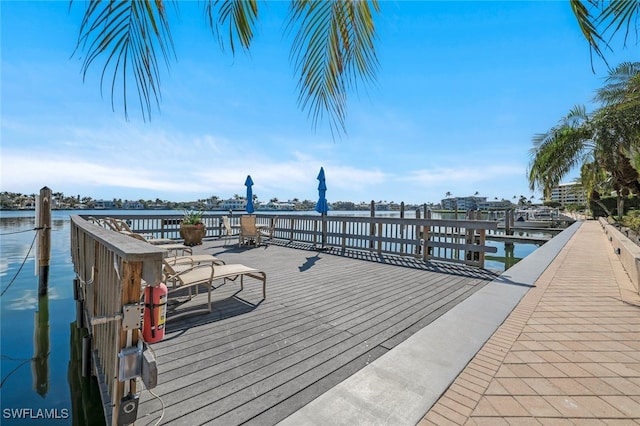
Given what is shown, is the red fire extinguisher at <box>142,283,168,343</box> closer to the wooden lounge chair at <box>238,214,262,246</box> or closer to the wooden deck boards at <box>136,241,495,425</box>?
the wooden deck boards at <box>136,241,495,425</box>

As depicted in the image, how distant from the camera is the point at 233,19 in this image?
1.06 m

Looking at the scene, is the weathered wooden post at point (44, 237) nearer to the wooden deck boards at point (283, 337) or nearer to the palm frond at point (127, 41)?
the wooden deck boards at point (283, 337)

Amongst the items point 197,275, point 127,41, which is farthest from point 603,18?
point 197,275

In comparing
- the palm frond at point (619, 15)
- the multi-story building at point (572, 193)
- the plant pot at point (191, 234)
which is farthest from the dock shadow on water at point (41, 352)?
the multi-story building at point (572, 193)

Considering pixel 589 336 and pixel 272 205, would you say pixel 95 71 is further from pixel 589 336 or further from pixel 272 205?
pixel 272 205

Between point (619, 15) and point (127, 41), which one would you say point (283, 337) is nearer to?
point (127, 41)

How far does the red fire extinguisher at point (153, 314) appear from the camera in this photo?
1.67m

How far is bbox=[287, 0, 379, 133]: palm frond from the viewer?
1.06 m

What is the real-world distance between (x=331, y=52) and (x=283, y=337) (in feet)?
8.25

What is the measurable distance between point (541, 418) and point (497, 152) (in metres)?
20.5

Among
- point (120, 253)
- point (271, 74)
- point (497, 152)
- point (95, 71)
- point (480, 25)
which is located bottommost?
point (120, 253)

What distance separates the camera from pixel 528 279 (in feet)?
15.9

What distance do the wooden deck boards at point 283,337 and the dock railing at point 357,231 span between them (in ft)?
3.62

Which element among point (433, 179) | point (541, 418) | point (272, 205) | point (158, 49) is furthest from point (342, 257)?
point (272, 205)
